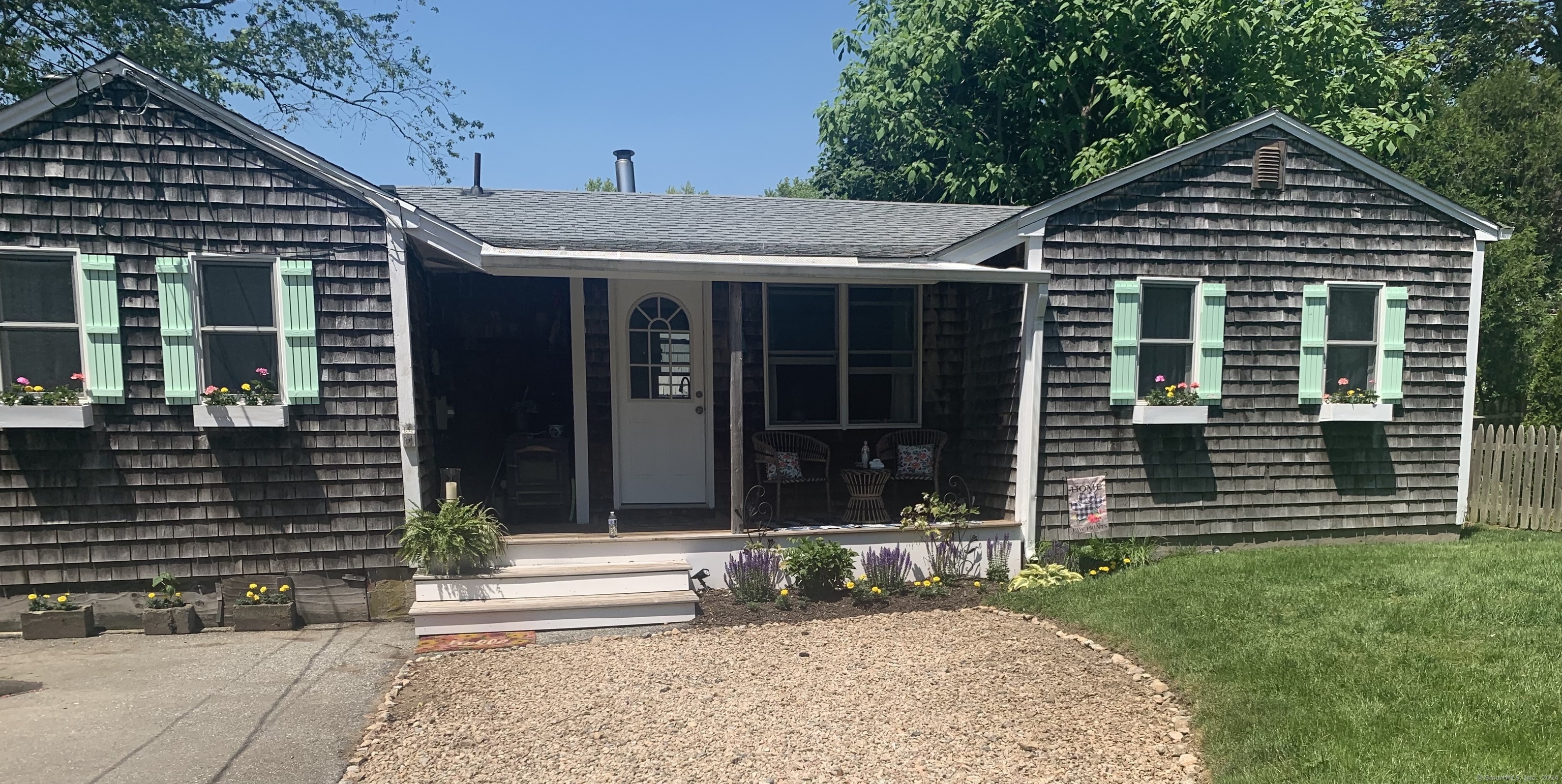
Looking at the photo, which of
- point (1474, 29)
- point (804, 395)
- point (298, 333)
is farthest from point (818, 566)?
point (1474, 29)

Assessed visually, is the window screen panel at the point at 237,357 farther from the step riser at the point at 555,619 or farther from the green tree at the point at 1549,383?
the green tree at the point at 1549,383

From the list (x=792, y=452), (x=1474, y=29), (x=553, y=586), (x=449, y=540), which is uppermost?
(x=1474, y=29)

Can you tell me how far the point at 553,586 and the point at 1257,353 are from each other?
6131mm

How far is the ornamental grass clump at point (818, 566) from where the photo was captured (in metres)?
5.51

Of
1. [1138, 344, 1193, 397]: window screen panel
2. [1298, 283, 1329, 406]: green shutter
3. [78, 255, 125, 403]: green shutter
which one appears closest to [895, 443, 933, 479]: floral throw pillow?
[1138, 344, 1193, 397]: window screen panel

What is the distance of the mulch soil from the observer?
5277 mm

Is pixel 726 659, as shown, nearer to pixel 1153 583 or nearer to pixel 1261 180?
pixel 1153 583

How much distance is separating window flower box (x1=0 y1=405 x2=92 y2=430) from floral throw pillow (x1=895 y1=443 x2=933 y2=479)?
5953 mm

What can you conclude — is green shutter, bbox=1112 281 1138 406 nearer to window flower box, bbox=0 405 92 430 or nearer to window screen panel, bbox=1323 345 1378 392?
window screen panel, bbox=1323 345 1378 392

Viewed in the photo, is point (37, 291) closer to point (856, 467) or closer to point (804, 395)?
point (804, 395)

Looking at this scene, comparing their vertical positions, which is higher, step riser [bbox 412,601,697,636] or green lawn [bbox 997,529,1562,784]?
green lawn [bbox 997,529,1562,784]

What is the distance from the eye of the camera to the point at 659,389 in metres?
6.96

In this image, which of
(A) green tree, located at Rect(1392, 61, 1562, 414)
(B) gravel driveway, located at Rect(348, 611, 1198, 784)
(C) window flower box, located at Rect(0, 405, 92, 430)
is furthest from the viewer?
(A) green tree, located at Rect(1392, 61, 1562, 414)

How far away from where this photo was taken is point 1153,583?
5.44m
